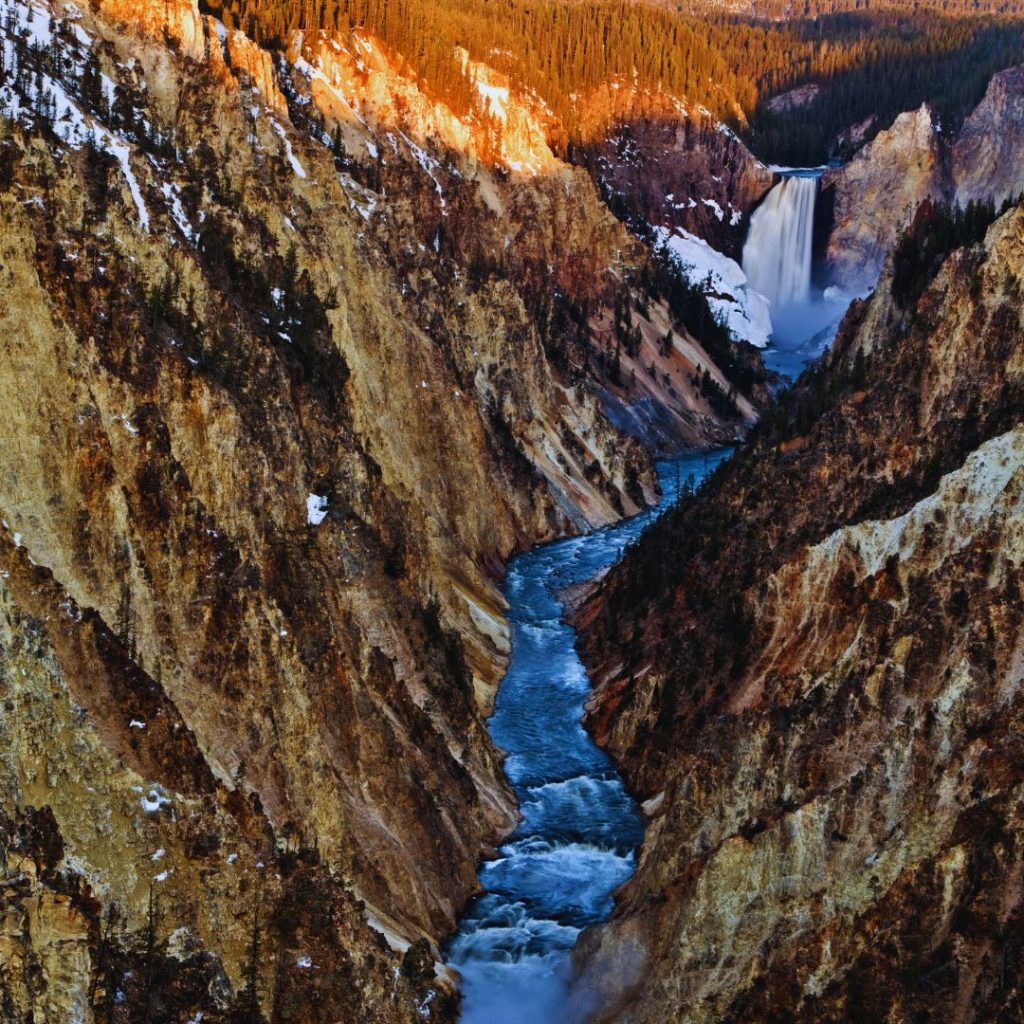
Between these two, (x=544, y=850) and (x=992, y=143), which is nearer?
(x=544, y=850)

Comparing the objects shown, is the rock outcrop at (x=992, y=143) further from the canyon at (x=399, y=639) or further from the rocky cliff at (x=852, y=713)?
the rocky cliff at (x=852, y=713)

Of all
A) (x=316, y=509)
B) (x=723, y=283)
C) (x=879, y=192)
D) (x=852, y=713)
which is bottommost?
(x=852, y=713)

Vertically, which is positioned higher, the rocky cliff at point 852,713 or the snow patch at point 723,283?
the snow patch at point 723,283

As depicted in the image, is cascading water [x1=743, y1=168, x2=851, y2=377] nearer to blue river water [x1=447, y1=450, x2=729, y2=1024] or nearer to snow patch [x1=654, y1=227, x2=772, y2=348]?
snow patch [x1=654, y1=227, x2=772, y2=348]

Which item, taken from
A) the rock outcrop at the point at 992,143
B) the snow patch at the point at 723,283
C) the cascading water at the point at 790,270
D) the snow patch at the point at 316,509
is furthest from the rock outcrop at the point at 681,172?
the snow patch at the point at 316,509

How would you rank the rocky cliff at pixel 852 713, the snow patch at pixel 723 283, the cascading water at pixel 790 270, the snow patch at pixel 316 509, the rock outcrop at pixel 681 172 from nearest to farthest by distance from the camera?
the rocky cliff at pixel 852 713
the snow patch at pixel 316 509
the snow patch at pixel 723 283
the rock outcrop at pixel 681 172
the cascading water at pixel 790 270

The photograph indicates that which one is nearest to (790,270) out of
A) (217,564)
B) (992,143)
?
(992,143)

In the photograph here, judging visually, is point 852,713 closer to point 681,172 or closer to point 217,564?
point 217,564

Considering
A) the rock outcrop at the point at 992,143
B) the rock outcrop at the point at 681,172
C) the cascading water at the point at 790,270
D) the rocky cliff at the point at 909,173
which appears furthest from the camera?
the rocky cliff at the point at 909,173

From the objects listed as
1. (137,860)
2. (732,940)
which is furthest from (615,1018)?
(137,860)
